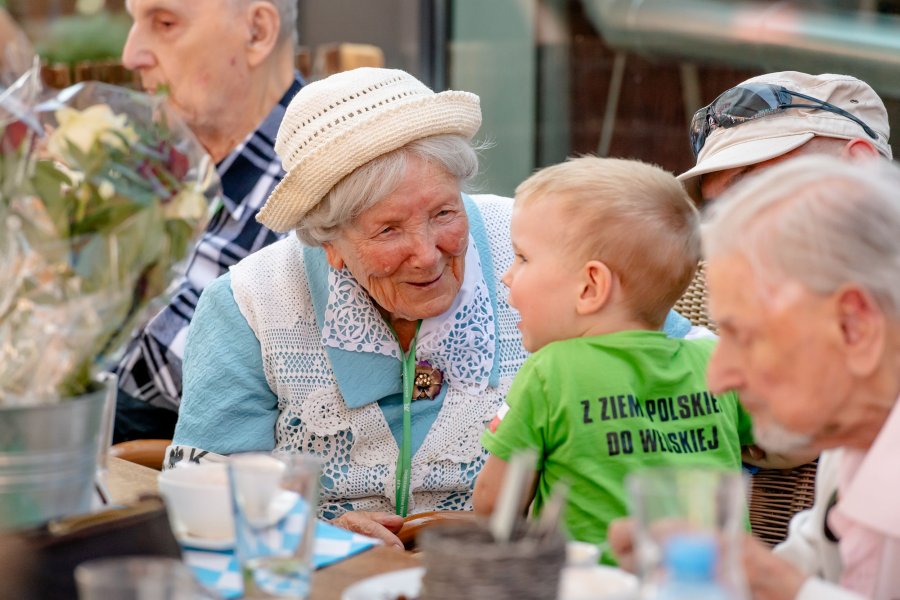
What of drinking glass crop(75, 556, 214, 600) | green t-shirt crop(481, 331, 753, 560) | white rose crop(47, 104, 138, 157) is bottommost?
green t-shirt crop(481, 331, 753, 560)

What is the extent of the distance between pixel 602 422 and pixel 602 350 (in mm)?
136

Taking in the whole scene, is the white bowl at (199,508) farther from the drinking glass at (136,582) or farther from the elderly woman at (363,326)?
the elderly woman at (363,326)

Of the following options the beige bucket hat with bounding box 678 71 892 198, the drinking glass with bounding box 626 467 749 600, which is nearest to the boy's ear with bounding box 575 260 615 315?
the beige bucket hat with bounding box 678 71 892 198

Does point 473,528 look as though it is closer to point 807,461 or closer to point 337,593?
point 337,593

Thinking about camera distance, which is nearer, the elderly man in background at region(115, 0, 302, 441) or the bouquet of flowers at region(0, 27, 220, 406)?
the bouquet of flowers at region(0, 27, 220, 406)

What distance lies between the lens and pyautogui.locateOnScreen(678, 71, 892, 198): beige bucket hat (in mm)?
2697

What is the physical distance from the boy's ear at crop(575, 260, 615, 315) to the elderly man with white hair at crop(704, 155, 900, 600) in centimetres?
58

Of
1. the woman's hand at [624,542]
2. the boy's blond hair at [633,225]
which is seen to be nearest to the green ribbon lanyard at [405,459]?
the boy's blond hair at [633,225]

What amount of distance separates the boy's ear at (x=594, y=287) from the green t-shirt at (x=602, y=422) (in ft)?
0.24

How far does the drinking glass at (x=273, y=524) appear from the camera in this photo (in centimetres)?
140

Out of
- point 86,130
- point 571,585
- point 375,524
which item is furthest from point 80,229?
point 375,524

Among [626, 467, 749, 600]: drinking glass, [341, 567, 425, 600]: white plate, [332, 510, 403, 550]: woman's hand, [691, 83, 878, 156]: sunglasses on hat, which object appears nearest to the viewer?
[626, 467, 749, 600]: drinking glass

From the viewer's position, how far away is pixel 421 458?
8.89ft

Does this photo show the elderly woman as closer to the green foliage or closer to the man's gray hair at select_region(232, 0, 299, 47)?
the man's gray hair at select_region(232, 0, 299, 47)
